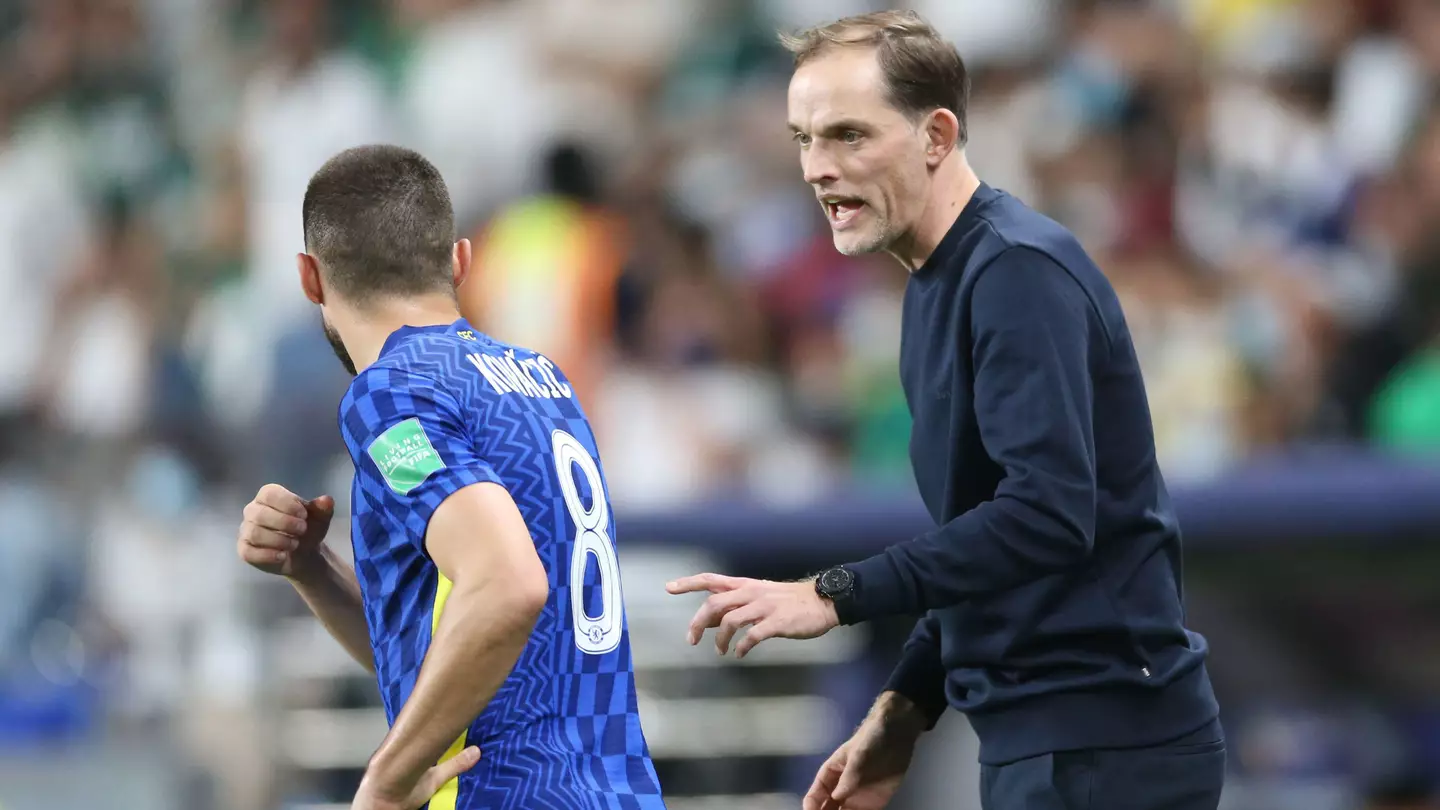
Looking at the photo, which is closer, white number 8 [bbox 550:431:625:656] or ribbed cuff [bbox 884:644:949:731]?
white number 8 [bbox 550:431:625:656]

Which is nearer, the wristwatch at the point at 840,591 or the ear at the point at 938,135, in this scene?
the wristwatch at the point at 840,591

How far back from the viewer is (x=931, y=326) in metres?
3.52

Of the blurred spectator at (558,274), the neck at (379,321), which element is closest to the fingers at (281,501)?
the neck at (379,321)

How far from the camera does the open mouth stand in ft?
11.7

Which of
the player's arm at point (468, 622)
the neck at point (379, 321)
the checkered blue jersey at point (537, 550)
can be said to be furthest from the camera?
the neck at point (379, 321)

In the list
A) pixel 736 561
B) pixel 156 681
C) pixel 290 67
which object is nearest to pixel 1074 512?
pixel 736 561

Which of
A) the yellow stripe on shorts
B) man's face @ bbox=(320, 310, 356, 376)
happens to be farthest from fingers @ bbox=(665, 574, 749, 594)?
→ man's face @ bbox=(320, 310, 356, 376)

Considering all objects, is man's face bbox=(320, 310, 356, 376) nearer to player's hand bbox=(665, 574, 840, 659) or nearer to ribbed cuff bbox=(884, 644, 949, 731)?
player's hand bbox=(665, 574, 840, 659)

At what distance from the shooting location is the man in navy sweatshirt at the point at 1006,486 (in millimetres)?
3219

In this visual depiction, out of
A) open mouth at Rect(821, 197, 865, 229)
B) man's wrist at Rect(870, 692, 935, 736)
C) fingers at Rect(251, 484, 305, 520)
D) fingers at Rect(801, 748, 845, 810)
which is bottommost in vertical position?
fingers at Rect(801, 748, 845, 810)

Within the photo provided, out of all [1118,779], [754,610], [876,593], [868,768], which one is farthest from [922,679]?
[754,610]

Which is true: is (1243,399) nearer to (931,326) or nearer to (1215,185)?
(1215,185)

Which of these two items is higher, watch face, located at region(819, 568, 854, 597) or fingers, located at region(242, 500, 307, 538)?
fingers, located at region(242, 500, 307, 538)

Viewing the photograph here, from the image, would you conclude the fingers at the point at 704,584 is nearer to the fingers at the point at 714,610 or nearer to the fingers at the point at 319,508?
the fingers at the point at 714,610
